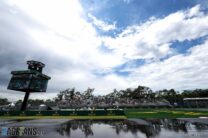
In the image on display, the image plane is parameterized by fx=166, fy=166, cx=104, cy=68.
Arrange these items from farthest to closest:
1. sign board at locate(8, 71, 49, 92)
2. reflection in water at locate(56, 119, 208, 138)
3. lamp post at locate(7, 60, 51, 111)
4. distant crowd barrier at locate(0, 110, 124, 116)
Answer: lamp post at locate(7, 60, 51, 111), sign board at locate(8, 71, 49, 92), distant crowd barrier at locate(0, 110, 124, 116), reflection in water at locate(56, 119, 208, 138)

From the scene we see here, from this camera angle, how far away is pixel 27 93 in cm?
6269

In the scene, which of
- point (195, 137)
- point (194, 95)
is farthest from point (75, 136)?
point (194, 95)

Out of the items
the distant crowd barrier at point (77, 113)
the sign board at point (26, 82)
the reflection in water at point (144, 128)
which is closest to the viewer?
the reflection in water at point (144, 128)

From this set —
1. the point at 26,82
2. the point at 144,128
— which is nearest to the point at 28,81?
→ the point at 26,82

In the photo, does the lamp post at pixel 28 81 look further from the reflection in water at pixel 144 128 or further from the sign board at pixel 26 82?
the reflection in water at pixel 144 128

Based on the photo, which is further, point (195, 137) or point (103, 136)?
point (103, 136)

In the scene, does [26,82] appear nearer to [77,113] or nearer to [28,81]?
[28,81]

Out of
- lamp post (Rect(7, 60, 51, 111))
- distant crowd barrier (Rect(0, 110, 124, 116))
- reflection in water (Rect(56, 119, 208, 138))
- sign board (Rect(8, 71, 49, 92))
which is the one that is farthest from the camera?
lamp post (Rect(7, 60, 51, 111))

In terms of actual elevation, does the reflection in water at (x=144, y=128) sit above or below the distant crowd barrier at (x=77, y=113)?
below

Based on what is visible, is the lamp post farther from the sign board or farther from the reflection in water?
the reflection in water

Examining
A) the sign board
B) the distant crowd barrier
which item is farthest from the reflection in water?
the sign board

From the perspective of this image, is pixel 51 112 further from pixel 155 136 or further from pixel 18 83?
pixel 18 83

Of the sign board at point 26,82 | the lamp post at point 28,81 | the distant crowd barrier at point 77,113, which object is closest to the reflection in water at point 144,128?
the distant crowd barrier at point 77,113

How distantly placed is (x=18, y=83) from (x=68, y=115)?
34157 mm
